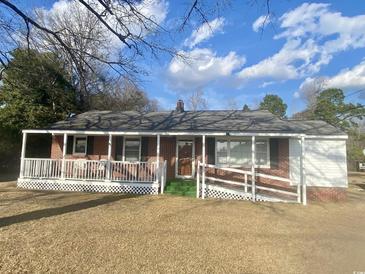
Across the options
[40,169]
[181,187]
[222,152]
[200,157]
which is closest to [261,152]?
[222,152]

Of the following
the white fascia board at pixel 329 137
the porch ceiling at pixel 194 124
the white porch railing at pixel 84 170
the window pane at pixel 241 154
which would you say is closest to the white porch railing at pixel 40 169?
the white porch railing at pixel 84 170

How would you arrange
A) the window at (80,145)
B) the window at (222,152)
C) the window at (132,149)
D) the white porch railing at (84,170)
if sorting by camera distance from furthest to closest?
the window at (80,145) < the window at (132,149) < the window at (222,152) < the white porch railing at (84,170)

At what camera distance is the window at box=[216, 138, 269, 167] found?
49.1ft

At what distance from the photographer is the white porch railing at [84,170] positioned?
46.3ft

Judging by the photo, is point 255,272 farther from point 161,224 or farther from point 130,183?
point 130,183

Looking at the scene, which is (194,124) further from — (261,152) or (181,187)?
(261,152)

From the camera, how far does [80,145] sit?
16297 millimetres

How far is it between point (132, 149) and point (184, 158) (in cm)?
280

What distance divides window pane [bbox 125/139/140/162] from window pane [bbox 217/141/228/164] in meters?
4.23

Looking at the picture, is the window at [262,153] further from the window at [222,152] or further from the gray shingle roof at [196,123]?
the window at [222,152]

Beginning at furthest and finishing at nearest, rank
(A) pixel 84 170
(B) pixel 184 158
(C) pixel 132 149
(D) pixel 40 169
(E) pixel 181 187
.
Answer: (C) pixel 132 149
(B) pixel 184 158
(A) pixel 84 170
(D) pixel 40 169
(E) pixel 181 187

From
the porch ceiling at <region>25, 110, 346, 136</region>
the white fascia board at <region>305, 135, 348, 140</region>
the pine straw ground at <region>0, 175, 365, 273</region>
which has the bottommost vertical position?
the pine straw ground at <region>0, 175, 365, 273</region>

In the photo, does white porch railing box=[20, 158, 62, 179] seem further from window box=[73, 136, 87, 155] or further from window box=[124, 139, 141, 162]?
window box=[124, 139, 141, 162]

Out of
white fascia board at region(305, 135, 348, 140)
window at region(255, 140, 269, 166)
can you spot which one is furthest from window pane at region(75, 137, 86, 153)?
white fascia board at region(305, 135, 348, 140)
